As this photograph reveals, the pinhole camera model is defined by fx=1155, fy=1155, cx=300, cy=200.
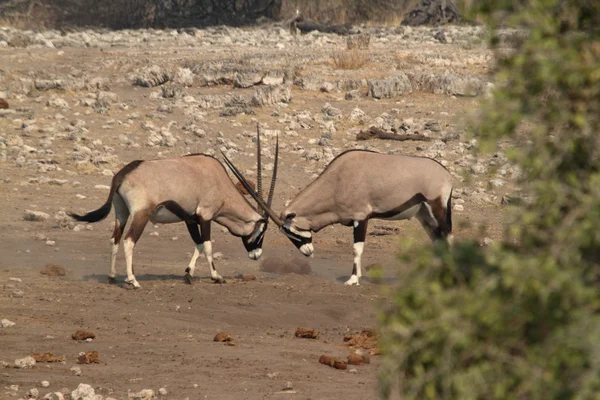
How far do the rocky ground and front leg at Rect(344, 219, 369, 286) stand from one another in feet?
1.14

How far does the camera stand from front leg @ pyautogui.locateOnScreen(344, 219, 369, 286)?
10289 millimetres

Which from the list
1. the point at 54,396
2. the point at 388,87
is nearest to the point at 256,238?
the point at 54,396

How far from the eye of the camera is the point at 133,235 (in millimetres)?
9758

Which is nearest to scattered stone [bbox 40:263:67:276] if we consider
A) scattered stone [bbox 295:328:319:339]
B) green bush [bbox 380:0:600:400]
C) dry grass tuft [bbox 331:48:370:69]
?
scattered stone [bbox 295:328:319:339]

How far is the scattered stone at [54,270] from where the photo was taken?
33.0ft

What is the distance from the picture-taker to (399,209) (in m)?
10.6

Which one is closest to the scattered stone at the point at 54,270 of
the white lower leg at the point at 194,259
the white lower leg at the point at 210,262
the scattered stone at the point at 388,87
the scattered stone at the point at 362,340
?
the white lower leg at the point at 194,259

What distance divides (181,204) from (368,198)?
1746mm

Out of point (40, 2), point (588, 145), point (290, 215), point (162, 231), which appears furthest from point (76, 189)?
point (40, 2)

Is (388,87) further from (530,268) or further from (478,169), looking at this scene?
(530,268)

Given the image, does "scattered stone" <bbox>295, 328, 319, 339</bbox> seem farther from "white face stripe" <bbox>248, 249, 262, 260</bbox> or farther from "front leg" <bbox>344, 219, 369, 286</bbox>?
"white face stripe" <bbox>248, 249, 262, 260</bbox>

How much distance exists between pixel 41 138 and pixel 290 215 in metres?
5.56

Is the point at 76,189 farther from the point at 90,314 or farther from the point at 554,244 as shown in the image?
the point at 554,244

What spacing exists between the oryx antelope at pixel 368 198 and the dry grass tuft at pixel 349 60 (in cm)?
833
